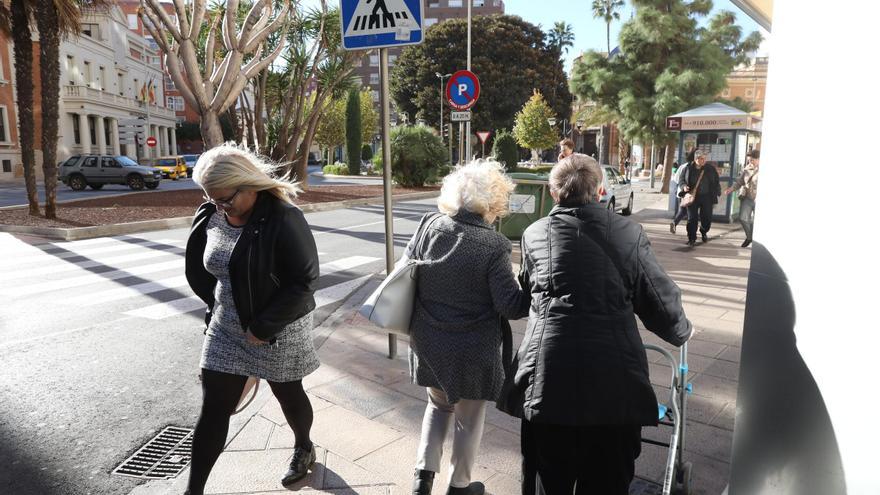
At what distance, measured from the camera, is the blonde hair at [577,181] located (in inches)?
91.0

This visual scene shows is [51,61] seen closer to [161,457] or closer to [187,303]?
[187,303]

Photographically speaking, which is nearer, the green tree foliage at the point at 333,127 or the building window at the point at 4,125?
the building window at the point at 4,125

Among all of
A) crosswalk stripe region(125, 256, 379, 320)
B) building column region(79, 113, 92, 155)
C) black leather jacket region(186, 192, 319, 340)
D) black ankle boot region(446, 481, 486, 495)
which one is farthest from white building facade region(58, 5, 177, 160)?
black ankle boot region(446, 481, 486, 495)

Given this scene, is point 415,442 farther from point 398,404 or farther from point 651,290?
point 651,290

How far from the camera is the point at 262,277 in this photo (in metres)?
2.71

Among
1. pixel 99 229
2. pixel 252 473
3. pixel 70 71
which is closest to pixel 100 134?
pixel 70 71

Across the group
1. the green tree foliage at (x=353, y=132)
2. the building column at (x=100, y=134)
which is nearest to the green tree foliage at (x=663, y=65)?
the green tree foliage at (x=353, y=132)

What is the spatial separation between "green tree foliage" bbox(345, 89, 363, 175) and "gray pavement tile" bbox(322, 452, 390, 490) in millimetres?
41333

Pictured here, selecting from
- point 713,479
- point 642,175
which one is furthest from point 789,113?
point 642,175

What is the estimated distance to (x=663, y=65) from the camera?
26.7m

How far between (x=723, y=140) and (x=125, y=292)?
507 inches

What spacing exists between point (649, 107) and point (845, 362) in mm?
26358

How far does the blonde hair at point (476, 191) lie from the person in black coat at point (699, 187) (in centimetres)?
915

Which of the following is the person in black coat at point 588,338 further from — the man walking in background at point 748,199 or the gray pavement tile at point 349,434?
the man walking in background at point 748,199
